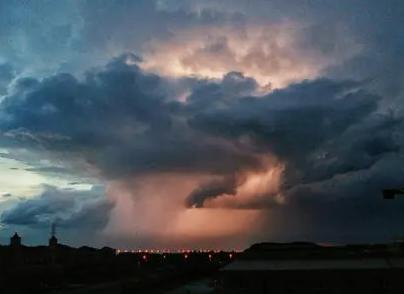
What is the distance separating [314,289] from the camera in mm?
67500

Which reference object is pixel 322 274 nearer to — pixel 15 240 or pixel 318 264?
pixel 318 264

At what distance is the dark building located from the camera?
218ft

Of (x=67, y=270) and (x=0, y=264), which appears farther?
(x=67, y=270)

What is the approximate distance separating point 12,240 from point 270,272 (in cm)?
12482

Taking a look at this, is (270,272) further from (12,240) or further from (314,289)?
(12,240)

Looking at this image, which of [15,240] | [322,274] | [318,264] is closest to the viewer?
[322,274]

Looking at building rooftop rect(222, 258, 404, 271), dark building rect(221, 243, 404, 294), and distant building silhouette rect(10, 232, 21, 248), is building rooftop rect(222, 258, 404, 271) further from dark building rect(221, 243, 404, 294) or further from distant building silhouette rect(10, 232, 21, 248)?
distant building silhouette rect(10, 232, 21, 248)

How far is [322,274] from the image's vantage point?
67438mm

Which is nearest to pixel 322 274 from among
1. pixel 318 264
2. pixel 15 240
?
pixel 318 264

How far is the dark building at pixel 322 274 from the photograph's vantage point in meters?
66.3

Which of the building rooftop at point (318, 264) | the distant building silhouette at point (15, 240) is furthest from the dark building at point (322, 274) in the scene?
the distant building silhouette at point (15, 240)

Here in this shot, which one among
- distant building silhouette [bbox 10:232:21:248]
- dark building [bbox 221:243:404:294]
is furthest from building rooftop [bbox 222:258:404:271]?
distant building silhouette [bbox 10:232:21:248]

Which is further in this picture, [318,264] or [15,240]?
[15,240]

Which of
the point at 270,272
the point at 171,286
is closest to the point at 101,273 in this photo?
the point at 171,286
